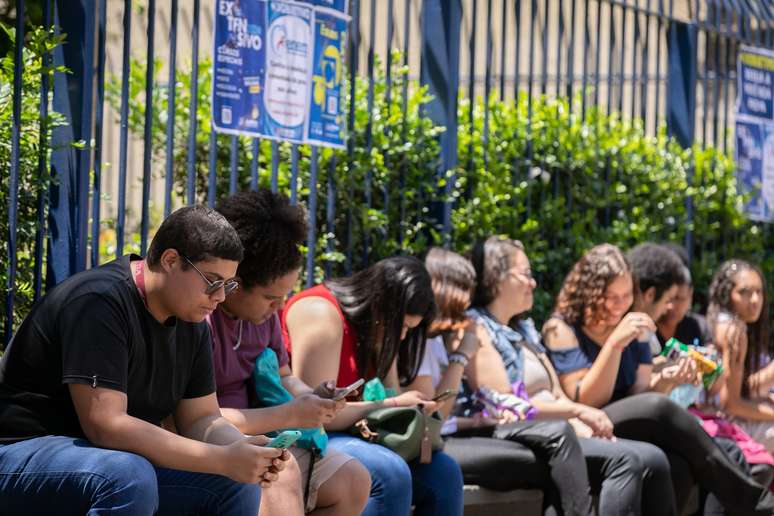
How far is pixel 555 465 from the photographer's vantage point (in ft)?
18.6

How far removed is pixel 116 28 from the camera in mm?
11656

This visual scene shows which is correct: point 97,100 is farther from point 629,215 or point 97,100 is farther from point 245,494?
point 629,215

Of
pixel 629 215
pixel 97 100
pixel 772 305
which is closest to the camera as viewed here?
pixel 97 100

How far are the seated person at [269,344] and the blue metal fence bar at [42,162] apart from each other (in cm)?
64

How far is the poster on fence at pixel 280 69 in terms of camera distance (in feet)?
18.1

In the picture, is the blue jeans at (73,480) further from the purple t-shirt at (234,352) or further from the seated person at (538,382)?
the seated person at (538,382)

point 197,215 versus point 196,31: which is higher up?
point 196,31

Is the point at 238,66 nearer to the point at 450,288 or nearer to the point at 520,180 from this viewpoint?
the point at 450,288

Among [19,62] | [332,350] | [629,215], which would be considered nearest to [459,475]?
[332,350]

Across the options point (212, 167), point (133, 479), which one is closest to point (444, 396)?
point (212, 167)

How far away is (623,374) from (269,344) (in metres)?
2.57

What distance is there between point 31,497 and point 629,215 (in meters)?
5.07

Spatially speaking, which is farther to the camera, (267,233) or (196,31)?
(196,31)

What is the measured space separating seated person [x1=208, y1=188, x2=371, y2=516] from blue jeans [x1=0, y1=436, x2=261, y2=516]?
2.48 feet
